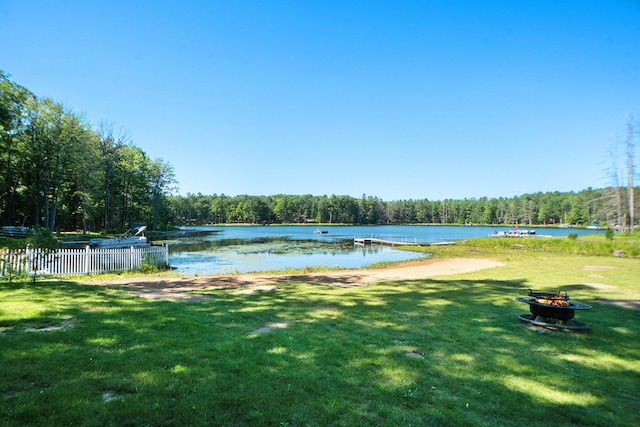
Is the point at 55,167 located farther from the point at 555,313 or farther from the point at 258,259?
the point at 555,313

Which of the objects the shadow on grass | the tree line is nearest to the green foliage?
the shadow on grass

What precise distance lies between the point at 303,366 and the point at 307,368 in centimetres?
8

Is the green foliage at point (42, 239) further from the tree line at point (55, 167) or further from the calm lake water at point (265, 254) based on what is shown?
the tree line at point (55, 167)

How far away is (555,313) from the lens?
6824 millimetres

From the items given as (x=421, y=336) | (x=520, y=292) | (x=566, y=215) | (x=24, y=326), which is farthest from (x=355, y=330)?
(x=566, y=215)

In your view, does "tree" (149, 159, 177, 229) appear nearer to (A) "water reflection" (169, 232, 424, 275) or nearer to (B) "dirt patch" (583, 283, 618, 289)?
(A) "water reflection" (169, 232, 424, 275)

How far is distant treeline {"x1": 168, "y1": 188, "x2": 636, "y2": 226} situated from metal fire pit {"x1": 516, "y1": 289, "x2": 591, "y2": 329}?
126266 mm

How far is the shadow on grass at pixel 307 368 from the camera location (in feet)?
11.1

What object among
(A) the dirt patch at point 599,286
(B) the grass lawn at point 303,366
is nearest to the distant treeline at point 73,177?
(B) the grass lawn at point 303,366

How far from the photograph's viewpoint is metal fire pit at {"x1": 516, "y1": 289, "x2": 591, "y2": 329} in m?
6.70

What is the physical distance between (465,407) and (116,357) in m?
4.48

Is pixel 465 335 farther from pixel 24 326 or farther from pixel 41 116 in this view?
pixel 41 116

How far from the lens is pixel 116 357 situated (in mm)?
4406

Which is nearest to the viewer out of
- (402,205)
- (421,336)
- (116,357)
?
(116,357)
